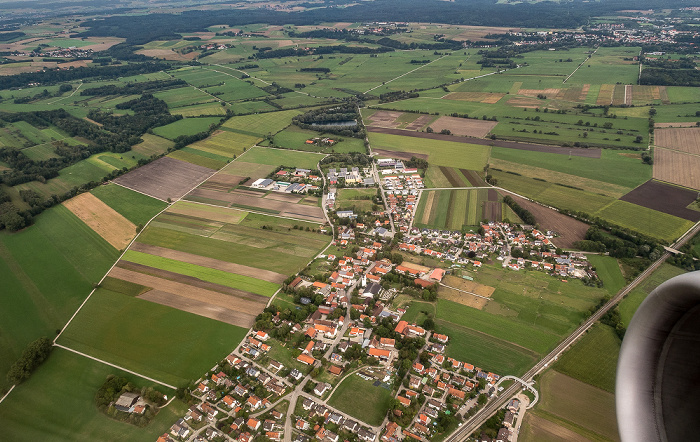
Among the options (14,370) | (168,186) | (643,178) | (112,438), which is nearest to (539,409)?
(112,438)

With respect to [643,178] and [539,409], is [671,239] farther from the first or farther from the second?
[539,409]

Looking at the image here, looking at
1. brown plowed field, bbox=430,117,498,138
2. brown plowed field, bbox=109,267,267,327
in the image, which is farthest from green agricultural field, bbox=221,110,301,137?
brown plowed field, bbox=109,267,267,327

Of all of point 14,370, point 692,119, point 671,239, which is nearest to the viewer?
point 14,370

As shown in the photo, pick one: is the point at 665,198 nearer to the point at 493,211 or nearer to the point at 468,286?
the point at 493,211

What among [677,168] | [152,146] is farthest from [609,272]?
[152,146]

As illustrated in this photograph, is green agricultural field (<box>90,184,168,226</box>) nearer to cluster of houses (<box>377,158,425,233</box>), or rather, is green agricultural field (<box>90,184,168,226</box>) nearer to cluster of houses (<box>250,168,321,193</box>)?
cluster of houses (<box>250,168,321,193</box>)

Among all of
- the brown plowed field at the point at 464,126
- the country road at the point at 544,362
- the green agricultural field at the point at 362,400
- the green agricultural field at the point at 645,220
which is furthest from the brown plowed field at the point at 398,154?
the green agricultural field at the point at 362,400

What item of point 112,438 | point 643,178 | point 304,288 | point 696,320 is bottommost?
point 112,438
